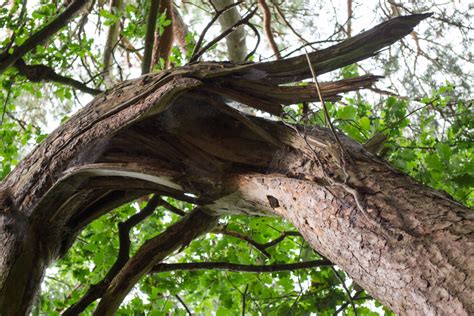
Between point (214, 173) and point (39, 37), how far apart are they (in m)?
1.83

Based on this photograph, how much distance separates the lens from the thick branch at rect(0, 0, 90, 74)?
3.07 meters

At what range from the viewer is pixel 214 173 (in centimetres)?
189

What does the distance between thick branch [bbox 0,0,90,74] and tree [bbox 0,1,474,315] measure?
1185mm

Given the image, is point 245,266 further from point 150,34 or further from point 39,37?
point 39,37

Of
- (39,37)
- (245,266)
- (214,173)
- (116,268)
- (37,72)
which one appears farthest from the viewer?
(37,72)

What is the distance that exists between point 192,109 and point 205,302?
221 cm

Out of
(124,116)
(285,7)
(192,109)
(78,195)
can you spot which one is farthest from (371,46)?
(285,7)

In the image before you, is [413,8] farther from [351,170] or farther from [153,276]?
[351,170]

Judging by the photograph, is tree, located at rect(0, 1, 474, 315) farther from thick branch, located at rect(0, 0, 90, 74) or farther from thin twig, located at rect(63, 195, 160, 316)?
thick branch, located at rect(0, 0, 90, 74)

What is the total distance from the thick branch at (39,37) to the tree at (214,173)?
1185mm

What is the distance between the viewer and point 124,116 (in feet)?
5.98

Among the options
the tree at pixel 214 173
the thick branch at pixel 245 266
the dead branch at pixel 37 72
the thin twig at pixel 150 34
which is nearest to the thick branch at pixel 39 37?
the dead branch at pixel 37 72

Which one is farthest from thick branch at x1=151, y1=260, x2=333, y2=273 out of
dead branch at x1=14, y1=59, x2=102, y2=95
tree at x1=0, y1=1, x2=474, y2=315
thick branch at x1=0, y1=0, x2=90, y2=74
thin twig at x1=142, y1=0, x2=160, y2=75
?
dead branch at x1=14, y1=59, x2=102, y2=95

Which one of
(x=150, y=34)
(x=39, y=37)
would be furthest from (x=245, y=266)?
(x=39, y=37)
